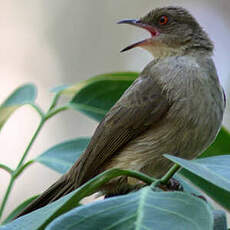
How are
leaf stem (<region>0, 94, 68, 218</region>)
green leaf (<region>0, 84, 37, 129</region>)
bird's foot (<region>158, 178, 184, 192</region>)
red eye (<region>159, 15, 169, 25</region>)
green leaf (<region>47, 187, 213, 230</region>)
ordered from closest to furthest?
green leaf (<region>47, 187, 213, 230</region>), leaf stem (<region>0, 94, 68, 218</region>), bird's foot (<region>158, 178, 184, 192</region>), green leaf (<region>0, 84, 37, 129</region>), red eye (<region>159, 15, 169, 25</region>)

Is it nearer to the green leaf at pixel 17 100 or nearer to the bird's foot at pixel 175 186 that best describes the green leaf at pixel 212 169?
the bird's foot at pixel 175 186

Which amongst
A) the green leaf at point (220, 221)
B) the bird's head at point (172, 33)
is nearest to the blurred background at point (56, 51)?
the bird's head at point (172, 33)

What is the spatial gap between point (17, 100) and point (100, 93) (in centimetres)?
59

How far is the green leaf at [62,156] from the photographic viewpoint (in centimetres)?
318

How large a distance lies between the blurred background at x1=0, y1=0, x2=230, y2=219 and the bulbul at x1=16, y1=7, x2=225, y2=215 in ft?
21.4

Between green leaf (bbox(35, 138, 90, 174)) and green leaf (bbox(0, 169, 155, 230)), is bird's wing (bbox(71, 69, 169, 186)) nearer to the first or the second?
green leaf (bbox(35, 138, 90, 174))

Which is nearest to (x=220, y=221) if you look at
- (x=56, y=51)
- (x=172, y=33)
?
(x=172, y=33)

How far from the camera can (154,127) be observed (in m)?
3.66

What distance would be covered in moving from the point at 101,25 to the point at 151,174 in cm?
832

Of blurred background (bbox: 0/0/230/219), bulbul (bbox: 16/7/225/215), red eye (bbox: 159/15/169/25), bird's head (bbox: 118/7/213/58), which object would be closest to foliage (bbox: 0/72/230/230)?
bulbul (bbox: 16/7/225/215)

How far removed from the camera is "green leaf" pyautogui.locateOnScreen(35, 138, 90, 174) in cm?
318

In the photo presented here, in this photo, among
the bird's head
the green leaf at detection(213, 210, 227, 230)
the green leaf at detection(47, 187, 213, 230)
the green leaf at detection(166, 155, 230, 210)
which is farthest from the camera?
the bird's head

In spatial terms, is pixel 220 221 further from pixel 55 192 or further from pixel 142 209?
pixel 55 192

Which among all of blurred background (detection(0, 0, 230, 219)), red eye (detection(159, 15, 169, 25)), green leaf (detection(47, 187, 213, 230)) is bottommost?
blurred background (detection(0, 0, 230, 219))
